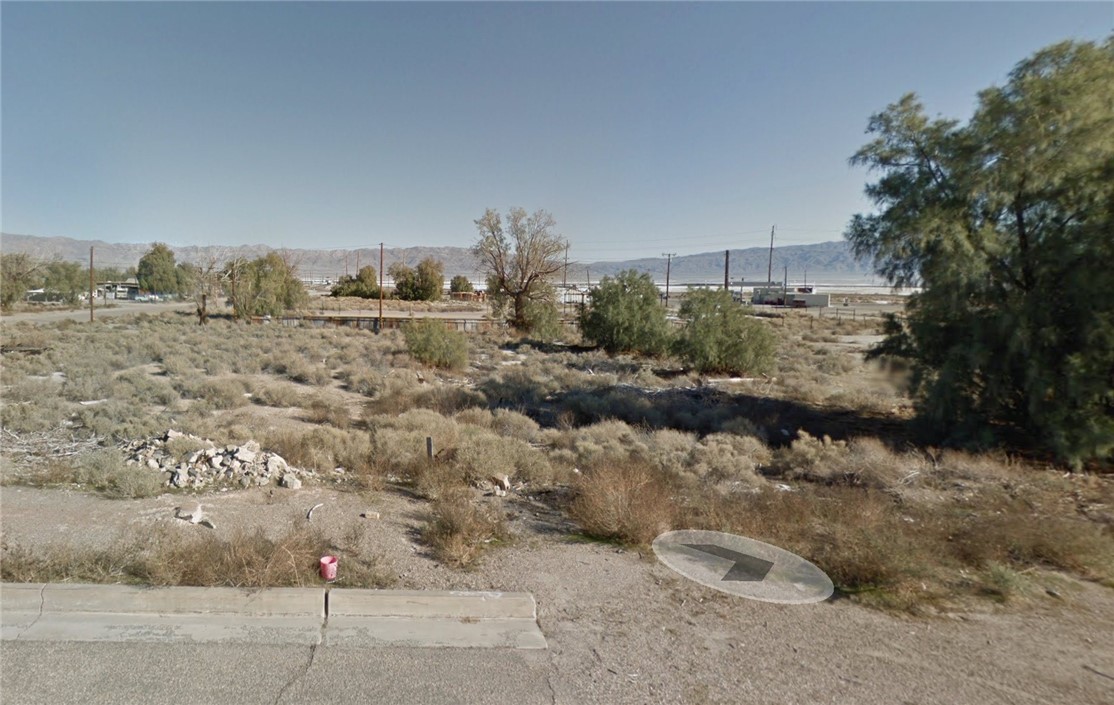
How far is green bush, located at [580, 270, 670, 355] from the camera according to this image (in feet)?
89.1

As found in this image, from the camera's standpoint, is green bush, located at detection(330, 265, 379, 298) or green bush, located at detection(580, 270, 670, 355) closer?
green bush, located at detection(580, 270, 670, 355)

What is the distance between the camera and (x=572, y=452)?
9.92 metres

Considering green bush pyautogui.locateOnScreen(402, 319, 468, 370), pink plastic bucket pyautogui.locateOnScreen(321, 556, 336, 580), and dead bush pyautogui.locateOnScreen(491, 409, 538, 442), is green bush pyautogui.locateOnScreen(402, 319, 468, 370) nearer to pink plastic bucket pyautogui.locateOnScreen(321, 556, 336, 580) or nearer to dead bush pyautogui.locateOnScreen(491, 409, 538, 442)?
dead bush pyautogui.locateOnScreen(491, 409, 538, 442)

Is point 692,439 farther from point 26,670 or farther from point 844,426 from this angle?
point 26,670

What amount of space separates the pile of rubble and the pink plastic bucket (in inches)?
116

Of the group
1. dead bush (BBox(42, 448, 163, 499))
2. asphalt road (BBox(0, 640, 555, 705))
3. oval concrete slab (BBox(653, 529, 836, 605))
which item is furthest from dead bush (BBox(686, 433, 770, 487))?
dead bush (BBox(42, 448, 163, 499))

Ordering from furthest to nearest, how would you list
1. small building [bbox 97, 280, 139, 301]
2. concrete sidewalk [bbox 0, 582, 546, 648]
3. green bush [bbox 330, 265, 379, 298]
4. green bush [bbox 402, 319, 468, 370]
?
1. green bush [bbox 330, 265, 379, 298]
2. small building [bbox 97, 280, 139, 301]
3. green bush [bbox 402, 319, 468, 370]
4. concrete sidewalk [bbox 0, 582, 546, 648]

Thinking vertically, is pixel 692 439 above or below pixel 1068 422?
below

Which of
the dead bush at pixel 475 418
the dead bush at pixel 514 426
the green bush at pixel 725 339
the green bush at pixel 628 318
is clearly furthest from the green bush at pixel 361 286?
the dead bush at pixel 514 426

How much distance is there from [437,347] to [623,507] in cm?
1789

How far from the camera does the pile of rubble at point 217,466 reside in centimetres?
704

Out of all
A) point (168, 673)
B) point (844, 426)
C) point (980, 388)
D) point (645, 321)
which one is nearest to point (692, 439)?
point (844, 426)

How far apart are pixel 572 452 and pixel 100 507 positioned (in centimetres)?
669

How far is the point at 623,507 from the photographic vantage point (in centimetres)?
596
